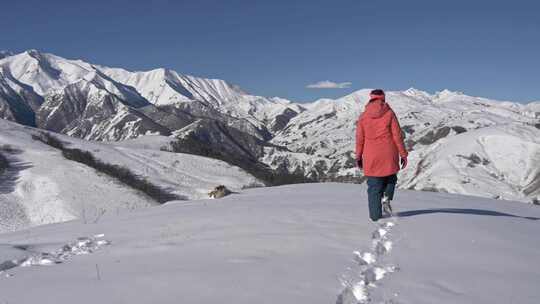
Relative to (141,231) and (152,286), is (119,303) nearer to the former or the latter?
(152,286)

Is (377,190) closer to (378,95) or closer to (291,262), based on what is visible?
(378,95)

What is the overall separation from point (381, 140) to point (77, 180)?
475ft

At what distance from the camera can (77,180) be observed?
466ft

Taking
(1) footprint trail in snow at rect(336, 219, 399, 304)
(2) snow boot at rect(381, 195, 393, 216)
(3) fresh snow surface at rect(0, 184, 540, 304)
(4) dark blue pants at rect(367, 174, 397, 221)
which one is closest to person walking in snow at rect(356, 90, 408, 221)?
(4) dark blue pants at rect(367, 174, 397, 221)

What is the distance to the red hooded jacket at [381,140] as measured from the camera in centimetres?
1198

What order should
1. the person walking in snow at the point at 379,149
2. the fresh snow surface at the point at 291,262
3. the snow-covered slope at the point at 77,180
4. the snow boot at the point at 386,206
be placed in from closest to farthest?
1. the fresh snow surface at the point at 291,262
2. the person walking in snow at the point at 379,149
3. the snow boot at the point at 386,206
4. the snow-covered slope at the point at 77,180

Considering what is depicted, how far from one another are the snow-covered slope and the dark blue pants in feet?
268

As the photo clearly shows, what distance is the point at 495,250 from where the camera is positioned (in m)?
8.80

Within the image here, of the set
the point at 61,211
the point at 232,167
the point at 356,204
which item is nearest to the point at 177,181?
the point at 232,167

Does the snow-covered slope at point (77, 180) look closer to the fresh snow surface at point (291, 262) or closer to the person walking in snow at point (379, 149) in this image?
the fresh snow surface at point (291, 262)

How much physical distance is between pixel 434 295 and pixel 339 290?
4.12 feet

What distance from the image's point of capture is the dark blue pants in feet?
38.8

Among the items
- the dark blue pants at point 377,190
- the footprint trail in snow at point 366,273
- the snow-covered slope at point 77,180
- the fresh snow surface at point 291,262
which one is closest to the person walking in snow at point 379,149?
the dark blue pants at point 377,190

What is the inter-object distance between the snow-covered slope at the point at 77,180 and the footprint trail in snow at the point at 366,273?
84510mm
